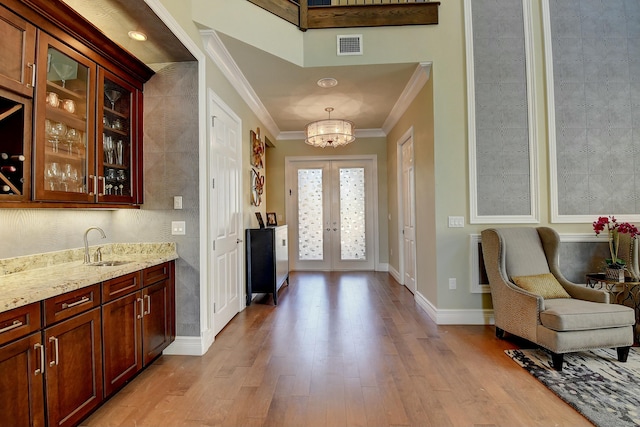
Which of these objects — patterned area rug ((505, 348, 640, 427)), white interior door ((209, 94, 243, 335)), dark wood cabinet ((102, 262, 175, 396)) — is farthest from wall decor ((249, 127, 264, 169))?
patterned area rug ((505, 348, 640, 427))

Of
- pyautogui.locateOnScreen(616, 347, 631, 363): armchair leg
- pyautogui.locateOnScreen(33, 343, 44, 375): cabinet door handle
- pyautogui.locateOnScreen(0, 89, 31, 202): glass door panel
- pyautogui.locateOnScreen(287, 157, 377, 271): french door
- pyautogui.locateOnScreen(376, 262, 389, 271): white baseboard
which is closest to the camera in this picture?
pyautogui.locateOnScreen(33, 343, 44, 375): cabinet door handle

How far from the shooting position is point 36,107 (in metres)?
1.70

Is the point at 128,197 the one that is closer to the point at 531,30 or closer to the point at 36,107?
the point at 36,107

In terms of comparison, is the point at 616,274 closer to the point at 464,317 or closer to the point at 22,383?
the point at 464,317

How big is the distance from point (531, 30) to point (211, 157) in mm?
3675

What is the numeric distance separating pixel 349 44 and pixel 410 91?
1.10 metres

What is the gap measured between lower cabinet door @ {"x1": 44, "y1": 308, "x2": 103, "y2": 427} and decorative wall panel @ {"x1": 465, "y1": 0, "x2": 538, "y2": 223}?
11.2ft

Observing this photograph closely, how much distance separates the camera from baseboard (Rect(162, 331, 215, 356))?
269 centimetres

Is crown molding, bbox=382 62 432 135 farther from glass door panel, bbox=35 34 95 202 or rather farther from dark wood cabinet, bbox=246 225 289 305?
glass door panel, bbox=35 34 95 202

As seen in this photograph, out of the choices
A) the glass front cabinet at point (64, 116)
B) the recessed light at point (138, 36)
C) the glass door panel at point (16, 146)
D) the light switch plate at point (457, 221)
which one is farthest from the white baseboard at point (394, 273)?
the glass door panel at point (16, 146)

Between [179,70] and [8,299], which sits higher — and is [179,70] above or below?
above

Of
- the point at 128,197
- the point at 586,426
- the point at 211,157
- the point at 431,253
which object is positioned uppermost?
the point at 211,157

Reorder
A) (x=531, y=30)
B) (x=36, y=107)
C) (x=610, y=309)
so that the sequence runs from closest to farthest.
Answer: (x=36, y=107) < (x=610, y=309) < (x=531, y=30)

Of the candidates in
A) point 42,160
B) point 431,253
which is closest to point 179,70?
point 42,160
